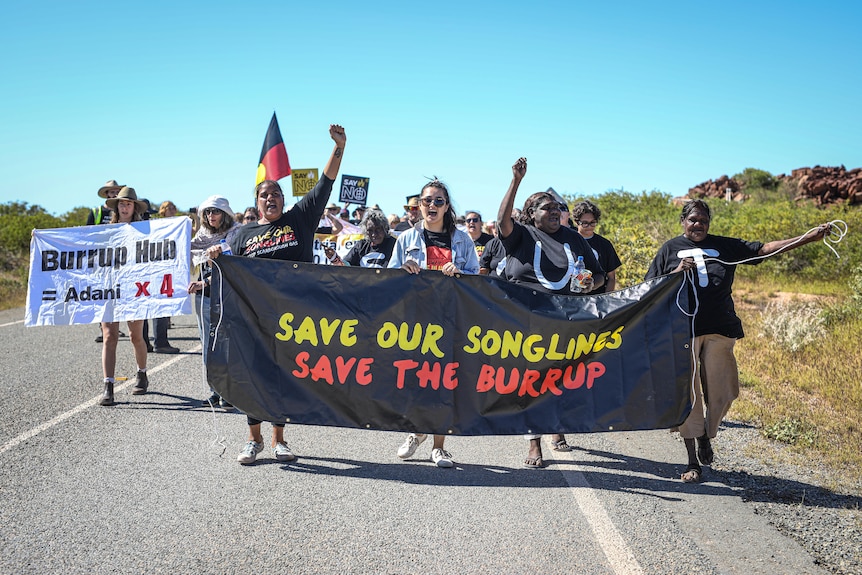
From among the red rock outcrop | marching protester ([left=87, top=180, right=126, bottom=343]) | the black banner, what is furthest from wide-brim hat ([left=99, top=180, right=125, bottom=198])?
the red rock outcrop

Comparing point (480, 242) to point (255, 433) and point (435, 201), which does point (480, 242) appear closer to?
point (435, 201)

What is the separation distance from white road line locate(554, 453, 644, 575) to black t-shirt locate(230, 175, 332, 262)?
273 centimetres

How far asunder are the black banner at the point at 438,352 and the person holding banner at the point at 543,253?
16.5 inches

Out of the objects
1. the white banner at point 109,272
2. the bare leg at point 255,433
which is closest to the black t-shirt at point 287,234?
the bare leg at point 255,433

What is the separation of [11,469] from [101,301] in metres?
2.36

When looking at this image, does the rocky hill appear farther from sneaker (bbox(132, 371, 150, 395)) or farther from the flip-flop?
sneaker (bbox(132, 371, 150, 395))

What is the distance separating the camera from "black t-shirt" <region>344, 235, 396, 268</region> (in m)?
8.22

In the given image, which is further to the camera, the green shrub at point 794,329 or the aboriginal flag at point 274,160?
the green shrub at point 794,329

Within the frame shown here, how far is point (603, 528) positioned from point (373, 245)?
4690 mm

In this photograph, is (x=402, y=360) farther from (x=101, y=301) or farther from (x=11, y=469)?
(x=101, y=301)

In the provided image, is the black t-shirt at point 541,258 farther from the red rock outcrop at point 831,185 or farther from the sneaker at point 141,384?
the red rock outcrop at point 831,185

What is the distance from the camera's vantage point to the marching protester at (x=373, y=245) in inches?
321

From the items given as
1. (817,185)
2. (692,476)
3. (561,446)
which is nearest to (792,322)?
(561,446)

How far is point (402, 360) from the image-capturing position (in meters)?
5.43
